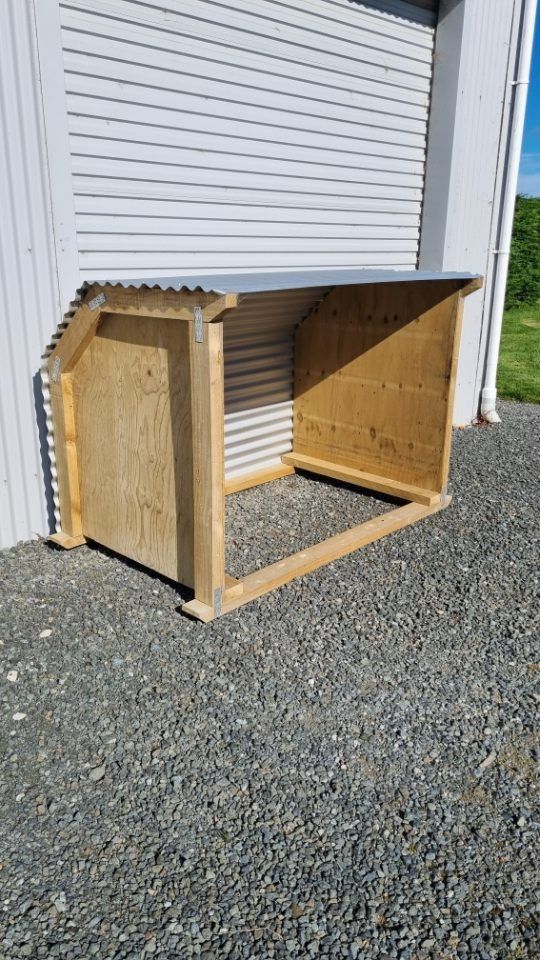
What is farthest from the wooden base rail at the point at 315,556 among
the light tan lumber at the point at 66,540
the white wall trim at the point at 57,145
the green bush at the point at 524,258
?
the green bush at the point at 524,258

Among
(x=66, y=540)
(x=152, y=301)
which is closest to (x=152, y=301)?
(x=152, y=301)

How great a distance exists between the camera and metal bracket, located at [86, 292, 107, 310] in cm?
374

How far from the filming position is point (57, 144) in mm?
3996

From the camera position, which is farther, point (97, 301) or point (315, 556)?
point (315, 556)

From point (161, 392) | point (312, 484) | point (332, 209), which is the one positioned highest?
point (332, 209)

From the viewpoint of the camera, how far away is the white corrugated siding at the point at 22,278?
3.79m

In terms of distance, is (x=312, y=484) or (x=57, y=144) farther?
(x=312, y=484)

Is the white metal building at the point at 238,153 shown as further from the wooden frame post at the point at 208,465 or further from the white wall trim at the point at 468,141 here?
the wooden frame post at the point at 208,465


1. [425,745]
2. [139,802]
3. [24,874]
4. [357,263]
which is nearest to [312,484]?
[357,263]

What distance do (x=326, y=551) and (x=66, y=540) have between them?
5.00ft

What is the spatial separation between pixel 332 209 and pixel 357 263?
1.85ft

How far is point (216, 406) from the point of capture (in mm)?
3357

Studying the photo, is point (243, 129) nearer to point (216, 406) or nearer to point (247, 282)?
point (247, 282)

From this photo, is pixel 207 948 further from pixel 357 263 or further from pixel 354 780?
pixel 357 263
